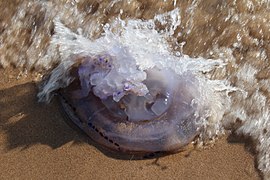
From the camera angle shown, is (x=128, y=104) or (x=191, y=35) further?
(x=191, y=35)

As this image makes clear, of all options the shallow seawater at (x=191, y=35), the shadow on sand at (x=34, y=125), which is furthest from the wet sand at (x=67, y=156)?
the shallow seawater at (x=191, y=35)

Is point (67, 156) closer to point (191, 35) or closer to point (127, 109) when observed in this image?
point (127, 109)

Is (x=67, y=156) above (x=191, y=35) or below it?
below

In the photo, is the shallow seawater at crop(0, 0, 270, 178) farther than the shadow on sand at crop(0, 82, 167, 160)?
Yes

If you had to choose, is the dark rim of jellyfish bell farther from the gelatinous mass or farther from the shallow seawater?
the shallow seawater

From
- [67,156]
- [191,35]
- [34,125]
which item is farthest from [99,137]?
[191,35]

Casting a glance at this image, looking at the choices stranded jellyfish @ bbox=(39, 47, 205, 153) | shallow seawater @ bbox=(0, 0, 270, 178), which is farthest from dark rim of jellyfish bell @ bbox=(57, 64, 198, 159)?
shallow seawater @ bbox=(0, 0, 270, 178)

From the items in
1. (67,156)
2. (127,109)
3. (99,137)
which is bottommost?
(67,156)
